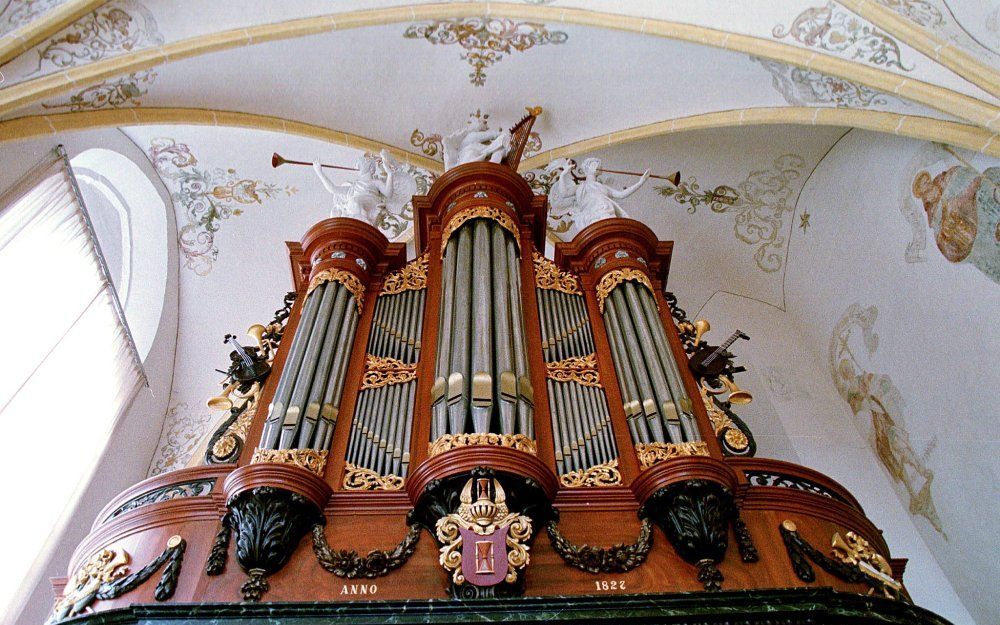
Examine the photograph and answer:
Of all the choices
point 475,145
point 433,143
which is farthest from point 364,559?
point 433,143

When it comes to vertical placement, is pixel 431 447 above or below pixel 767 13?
below

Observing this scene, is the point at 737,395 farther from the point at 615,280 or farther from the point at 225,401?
the point at 225,401

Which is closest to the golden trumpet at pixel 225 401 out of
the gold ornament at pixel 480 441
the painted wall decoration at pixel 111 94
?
the gold ornament at pixel 480 441

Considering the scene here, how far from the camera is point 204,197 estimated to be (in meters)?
8.30

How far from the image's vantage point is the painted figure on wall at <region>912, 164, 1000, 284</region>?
20.2ft

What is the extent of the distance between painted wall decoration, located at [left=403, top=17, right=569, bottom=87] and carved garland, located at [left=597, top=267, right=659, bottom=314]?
2.69m

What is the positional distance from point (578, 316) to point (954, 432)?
3.19 meters

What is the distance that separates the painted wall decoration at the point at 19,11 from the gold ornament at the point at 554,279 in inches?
142

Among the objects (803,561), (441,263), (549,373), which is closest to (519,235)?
(441,263)

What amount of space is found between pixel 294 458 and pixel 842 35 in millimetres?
4737

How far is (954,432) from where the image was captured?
659cm

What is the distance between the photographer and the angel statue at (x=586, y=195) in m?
6.65

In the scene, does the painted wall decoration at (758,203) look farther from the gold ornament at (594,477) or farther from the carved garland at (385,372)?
the gold ornament at (594,477)

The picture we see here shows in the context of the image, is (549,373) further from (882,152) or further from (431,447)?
(882,152)
